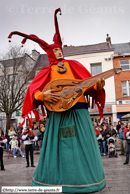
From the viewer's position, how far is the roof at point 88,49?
19.8 m

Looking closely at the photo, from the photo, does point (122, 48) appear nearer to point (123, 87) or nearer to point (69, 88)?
point (123, 87)

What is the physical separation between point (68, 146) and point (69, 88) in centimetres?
100

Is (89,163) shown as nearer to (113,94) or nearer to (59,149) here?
(59,149)

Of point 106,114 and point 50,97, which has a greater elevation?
point 50,97

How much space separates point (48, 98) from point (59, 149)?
3.01 feet

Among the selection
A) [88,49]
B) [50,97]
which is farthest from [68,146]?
[88,49]

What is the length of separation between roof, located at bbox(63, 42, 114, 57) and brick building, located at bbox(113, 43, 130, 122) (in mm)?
1347

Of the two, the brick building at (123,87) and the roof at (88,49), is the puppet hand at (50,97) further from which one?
the roof at (88,49)

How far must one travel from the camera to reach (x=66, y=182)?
10.7ft

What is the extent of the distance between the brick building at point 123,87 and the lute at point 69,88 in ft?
52.7

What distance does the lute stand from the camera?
3.41 meters

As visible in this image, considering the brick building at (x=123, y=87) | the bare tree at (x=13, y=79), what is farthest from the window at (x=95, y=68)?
the bare tree at (x=13, y=79)

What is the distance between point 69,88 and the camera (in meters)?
3.50

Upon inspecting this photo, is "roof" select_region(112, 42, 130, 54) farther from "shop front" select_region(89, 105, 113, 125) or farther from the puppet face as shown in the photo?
the puppet face
